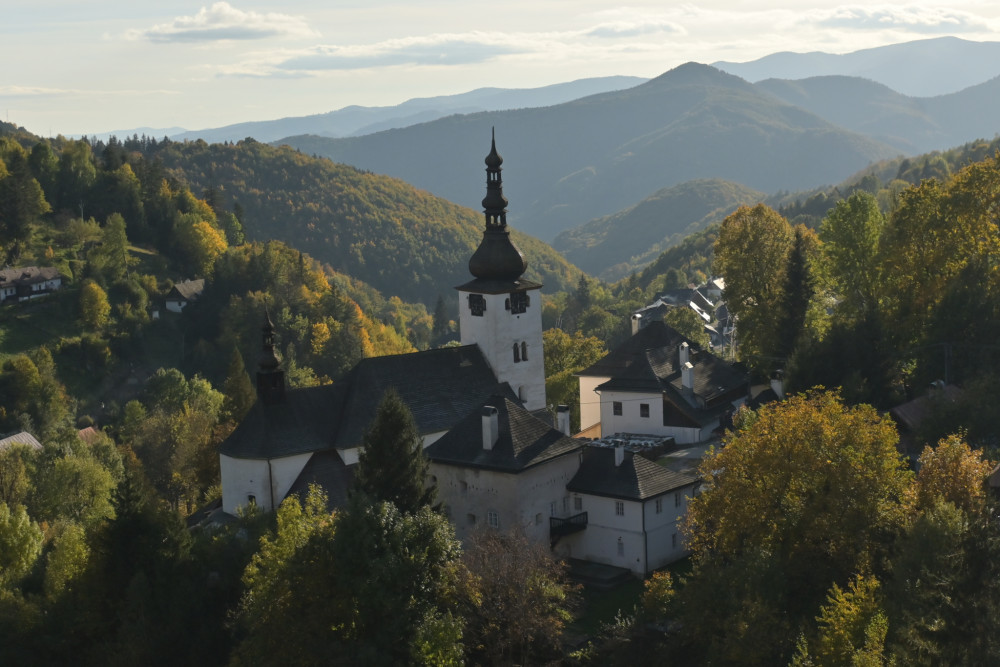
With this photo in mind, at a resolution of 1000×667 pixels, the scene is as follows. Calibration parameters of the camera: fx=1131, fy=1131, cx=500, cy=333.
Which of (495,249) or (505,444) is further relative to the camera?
(495,249)

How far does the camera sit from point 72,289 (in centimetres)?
11231

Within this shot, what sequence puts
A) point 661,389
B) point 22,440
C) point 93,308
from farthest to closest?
point 93,308, point 22,440, point 661,389

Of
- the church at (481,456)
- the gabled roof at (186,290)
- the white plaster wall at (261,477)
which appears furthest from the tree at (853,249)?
the gabled roof at (186,290)

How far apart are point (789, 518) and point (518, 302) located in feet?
66.4

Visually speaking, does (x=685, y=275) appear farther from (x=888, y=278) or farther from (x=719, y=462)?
(x=719, y=462)

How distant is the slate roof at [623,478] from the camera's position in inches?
1558

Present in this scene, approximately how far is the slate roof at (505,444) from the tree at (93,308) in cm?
7528

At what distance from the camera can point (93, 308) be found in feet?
355

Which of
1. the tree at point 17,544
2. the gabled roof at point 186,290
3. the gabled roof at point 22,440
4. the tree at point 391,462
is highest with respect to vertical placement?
the tree at point 391,462

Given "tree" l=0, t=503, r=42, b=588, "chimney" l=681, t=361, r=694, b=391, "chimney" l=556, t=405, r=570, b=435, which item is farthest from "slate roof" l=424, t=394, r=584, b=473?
"tree" l=0, t=503, r=42, b=588

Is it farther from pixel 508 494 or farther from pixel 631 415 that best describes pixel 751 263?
pixel 508 494

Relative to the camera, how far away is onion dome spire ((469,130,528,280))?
162 feet

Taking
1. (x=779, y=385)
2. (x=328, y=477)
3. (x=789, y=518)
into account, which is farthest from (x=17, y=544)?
(x=779, y=385)

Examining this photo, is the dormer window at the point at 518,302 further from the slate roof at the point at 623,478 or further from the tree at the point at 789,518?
the tree at the point at 789,518
